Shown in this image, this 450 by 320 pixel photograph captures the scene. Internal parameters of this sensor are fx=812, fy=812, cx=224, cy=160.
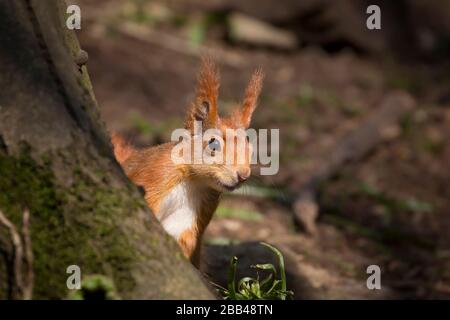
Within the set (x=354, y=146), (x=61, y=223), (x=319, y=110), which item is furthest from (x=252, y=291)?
(x=319, y=110)

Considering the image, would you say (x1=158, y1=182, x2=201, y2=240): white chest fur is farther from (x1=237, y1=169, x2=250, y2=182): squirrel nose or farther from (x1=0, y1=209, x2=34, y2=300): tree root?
(x1=0, y1=209, x2=34, y2=300): tree root

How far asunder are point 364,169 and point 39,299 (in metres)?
5.75

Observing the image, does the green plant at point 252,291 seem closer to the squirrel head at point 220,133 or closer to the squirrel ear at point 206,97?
the squirrel head at point 220,133

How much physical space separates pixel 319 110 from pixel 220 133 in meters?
5.45

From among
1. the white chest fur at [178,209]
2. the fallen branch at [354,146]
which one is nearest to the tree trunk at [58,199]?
the white chest fur at [178,209]

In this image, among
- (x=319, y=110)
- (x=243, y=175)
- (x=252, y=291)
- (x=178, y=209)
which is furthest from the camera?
(x=319, y=110)

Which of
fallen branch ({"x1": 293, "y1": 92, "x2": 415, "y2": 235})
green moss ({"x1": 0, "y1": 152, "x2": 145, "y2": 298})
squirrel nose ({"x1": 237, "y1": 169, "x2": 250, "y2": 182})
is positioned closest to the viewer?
green moss ({"x1": 0, "y1": 152, "x2": 145, "y2": 298})

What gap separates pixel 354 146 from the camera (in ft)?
27.4

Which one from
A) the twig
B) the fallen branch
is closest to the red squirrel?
the twig

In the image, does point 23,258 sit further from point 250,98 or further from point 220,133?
point 250,98

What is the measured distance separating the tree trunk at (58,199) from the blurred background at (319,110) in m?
1.59

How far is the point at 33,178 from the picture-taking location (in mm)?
2912

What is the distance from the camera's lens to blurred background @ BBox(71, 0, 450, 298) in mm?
6357
